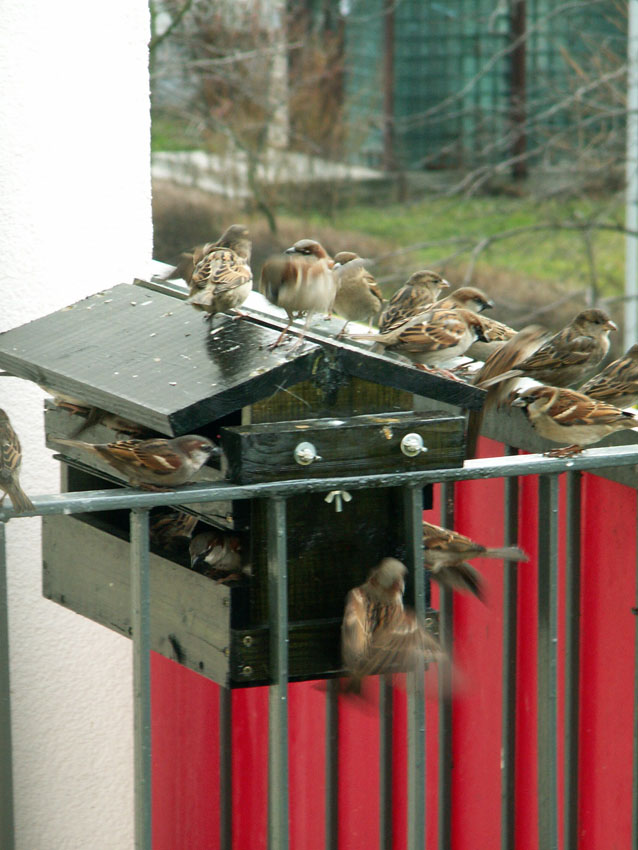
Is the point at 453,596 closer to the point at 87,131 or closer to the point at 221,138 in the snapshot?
the point at 87,131

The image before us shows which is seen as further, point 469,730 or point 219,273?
point 469,730

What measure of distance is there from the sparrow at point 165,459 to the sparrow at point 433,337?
125 centimetres

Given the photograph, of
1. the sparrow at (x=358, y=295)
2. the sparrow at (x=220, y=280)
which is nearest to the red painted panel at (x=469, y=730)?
the sparrow at (x=220, y=280)

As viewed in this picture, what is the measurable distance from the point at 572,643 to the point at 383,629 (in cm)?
86

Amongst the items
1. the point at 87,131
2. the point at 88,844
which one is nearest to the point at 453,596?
the point at 88,844

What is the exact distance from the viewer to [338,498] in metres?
2.26

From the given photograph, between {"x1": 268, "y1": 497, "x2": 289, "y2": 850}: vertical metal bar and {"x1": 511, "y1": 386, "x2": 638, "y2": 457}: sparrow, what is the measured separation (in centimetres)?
76

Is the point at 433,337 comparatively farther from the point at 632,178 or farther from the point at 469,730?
the point at 632,178

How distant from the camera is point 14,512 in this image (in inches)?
75.5

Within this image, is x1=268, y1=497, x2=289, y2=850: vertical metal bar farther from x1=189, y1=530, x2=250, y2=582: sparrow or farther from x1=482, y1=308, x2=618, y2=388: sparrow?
x1=482, y1=308, x2=618, y2=388: sparrow

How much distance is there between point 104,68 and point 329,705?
75.4 inches

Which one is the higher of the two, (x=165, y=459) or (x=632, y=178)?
(x=632, y=178)

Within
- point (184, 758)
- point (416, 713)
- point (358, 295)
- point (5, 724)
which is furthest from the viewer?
point (358, 295)

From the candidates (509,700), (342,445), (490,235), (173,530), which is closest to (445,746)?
Answer: (509,700)
